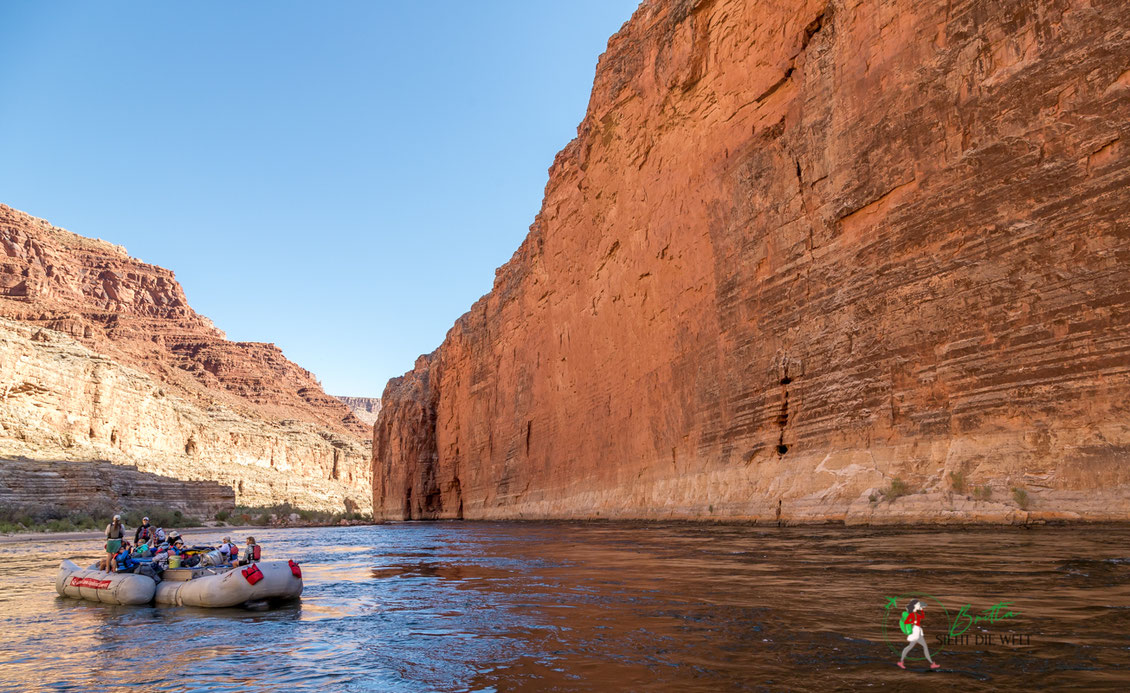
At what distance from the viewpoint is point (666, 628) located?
20.3 feet

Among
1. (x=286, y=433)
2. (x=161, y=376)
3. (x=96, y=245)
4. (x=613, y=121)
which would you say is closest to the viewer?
(x=613, y=121)

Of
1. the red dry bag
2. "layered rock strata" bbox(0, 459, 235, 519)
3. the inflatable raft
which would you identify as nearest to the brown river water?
the inflatable raft

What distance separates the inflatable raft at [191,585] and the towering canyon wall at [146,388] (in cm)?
3497

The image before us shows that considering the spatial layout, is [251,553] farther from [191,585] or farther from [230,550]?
[230,550]

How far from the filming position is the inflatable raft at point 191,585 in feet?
31.1

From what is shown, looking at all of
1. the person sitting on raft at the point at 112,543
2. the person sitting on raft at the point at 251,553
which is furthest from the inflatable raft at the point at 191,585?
the person sitting on raft at the point at 251,553

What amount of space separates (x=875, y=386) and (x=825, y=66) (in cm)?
844

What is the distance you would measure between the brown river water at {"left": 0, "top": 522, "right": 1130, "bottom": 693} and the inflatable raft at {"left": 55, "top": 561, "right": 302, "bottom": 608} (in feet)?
0.73

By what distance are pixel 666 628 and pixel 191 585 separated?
7.34m

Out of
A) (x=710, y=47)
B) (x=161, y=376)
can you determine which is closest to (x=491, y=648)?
(x=710, y=47)

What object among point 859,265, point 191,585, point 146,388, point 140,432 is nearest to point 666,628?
point 191,585

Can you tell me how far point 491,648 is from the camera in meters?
6.00

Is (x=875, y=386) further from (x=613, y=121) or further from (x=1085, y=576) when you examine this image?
(x=613, y=121)

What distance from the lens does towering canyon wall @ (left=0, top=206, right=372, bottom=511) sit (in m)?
52.8
